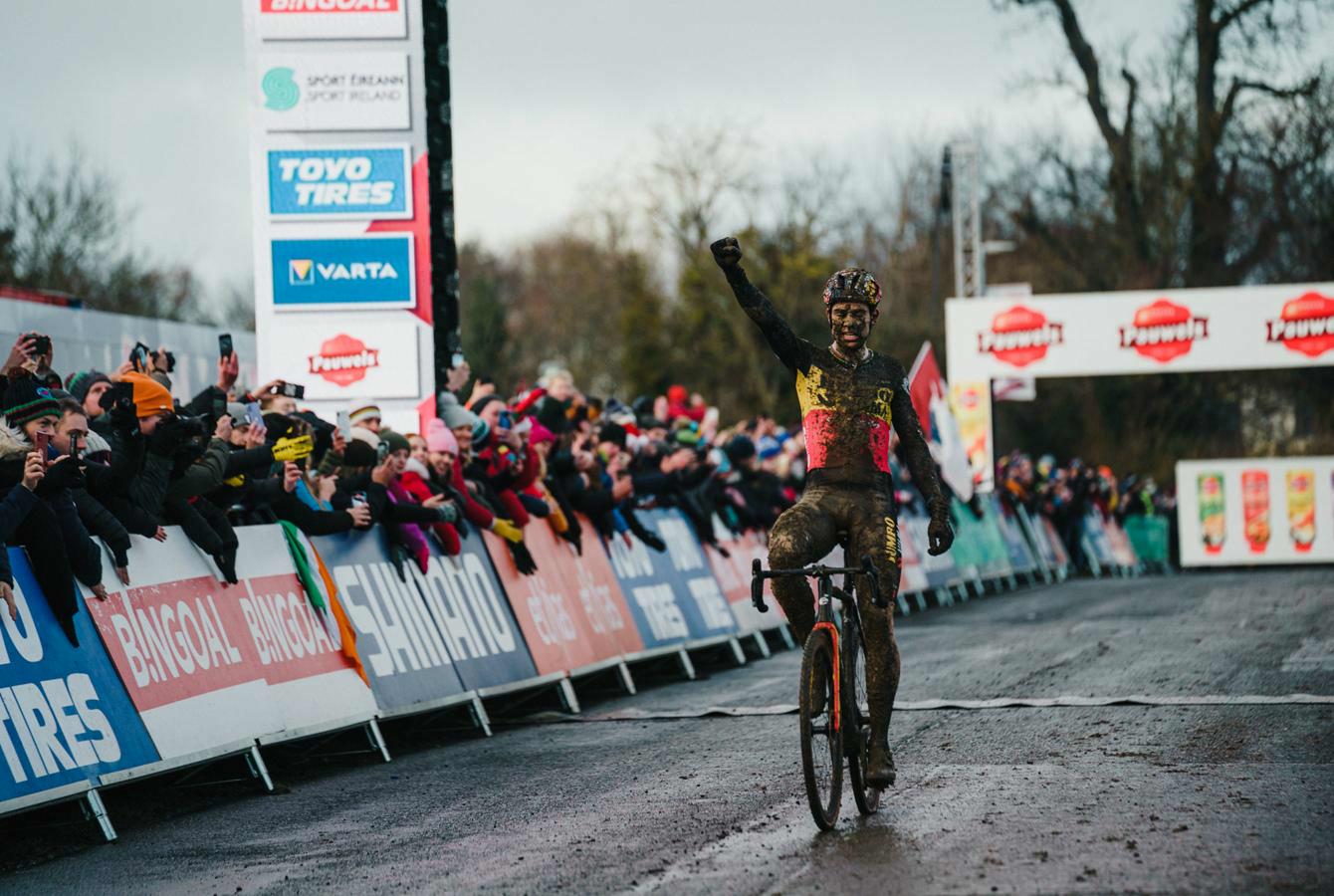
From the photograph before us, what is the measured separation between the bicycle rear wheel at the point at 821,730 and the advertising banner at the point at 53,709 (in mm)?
3460

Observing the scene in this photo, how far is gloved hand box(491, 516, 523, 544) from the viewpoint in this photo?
14137 millimetres

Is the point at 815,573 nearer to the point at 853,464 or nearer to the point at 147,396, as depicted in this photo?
the point at 853,464

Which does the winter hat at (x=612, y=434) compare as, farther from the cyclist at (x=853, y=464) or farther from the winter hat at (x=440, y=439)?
the cyclist at (x=853, y=464)

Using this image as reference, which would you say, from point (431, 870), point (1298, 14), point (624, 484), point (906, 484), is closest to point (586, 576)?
point (624, 484)

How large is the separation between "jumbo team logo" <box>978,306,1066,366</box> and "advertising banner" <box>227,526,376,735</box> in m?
25.5

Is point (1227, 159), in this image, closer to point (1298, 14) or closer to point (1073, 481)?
point (1298, 14)

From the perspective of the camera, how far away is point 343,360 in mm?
16578

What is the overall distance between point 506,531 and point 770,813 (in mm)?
6253

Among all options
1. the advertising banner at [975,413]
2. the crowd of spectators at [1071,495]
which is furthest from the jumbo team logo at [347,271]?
the crowd of spectators at [1071,495]

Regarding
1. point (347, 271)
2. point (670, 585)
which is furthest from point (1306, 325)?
point (347, 271)

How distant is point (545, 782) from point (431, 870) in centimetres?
258

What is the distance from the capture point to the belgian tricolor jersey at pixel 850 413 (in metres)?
8.45

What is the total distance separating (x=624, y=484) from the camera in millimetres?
16453

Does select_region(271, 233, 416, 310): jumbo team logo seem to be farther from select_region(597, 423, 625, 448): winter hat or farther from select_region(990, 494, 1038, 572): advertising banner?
select_region(990, 494, 1038, 572): advertising banner
